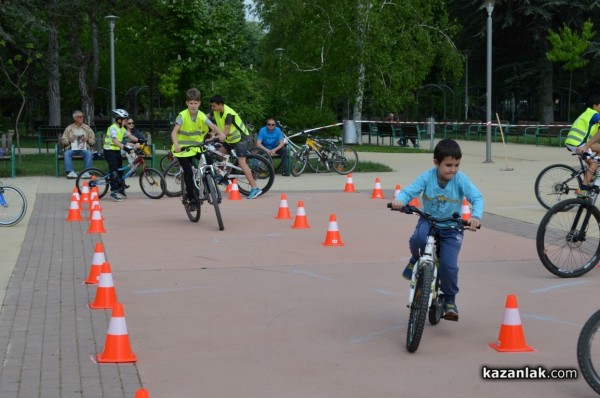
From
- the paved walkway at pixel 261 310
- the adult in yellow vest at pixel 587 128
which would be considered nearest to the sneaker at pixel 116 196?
the paved walkway at pixel 261 310

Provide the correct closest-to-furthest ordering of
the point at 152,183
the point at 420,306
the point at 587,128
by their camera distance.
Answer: the point at 420,306, the point at 587,128, the point at 152,183

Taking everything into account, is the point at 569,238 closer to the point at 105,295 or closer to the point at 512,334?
the point at 512,334

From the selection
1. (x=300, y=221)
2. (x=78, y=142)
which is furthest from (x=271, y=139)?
(x=300, y=221)

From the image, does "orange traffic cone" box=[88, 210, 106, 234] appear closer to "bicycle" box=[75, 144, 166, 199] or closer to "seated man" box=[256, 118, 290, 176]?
"bicycle" box=[75, 144, 166, 199]

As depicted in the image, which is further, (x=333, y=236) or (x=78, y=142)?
(x=78, y=142)

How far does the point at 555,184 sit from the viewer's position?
14.6 m

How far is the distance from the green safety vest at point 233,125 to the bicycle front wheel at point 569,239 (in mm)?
8224

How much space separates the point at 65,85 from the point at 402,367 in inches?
1947

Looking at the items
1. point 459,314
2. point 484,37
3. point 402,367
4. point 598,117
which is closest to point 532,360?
point 402,367

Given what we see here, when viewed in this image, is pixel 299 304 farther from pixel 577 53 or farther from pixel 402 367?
pixel 577 53

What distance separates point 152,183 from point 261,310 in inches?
394

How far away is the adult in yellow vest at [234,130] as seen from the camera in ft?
54.0

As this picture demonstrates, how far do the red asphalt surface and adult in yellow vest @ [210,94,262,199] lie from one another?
3733 mm

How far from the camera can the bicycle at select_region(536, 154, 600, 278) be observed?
30.0 ft
